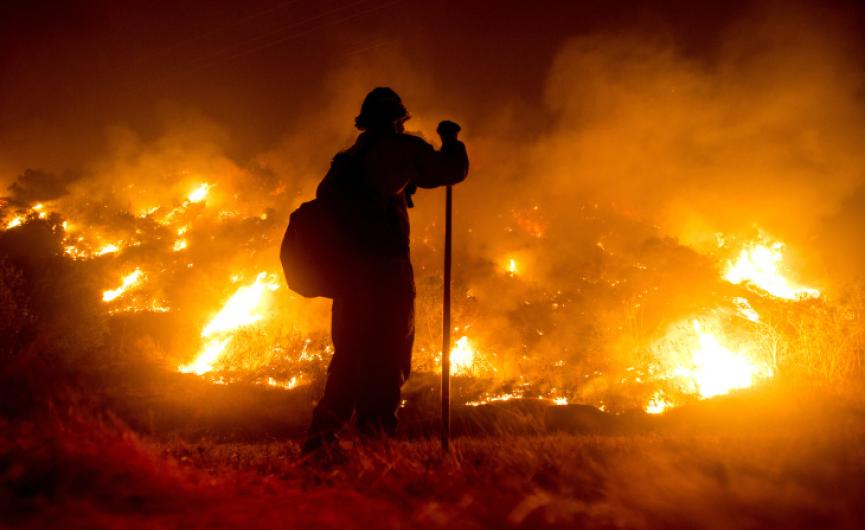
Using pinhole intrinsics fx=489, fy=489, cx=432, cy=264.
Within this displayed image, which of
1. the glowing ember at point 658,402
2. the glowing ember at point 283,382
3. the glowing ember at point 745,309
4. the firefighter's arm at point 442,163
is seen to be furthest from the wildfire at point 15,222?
the glowing ember at point 745,309

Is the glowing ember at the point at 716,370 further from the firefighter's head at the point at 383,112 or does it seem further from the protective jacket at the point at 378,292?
the firefighter's head at the point at 383,112

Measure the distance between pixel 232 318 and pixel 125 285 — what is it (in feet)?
15.0

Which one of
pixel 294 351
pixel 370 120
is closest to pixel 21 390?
pixel 370 120

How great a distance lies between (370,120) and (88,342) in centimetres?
1240

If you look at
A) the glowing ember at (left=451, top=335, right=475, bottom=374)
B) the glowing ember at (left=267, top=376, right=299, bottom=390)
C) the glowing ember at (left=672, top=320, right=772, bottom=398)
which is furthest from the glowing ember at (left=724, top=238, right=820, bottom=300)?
the glowing ember at (left=267, top=376, right=299, bottom=390)

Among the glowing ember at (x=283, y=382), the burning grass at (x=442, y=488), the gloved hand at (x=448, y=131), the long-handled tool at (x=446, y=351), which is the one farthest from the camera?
the glowing ember at (x=283, y=382)

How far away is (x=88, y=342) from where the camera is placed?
489 inches

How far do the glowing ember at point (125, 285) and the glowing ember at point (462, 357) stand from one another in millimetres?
10893

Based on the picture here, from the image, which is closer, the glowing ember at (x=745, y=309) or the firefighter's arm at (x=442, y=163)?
the firefighter's arm at (x=442, y=163)

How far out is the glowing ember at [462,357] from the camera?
36.4ft

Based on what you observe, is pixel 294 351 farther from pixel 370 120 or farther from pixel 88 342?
pixel 370 120

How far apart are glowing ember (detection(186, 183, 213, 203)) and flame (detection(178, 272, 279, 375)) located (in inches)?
215

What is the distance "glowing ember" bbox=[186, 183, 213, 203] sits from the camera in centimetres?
1869

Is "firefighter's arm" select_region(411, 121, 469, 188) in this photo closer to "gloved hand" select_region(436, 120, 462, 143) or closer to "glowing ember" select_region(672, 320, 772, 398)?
"gloved hand" select_region(436, 120, 462, 143)
